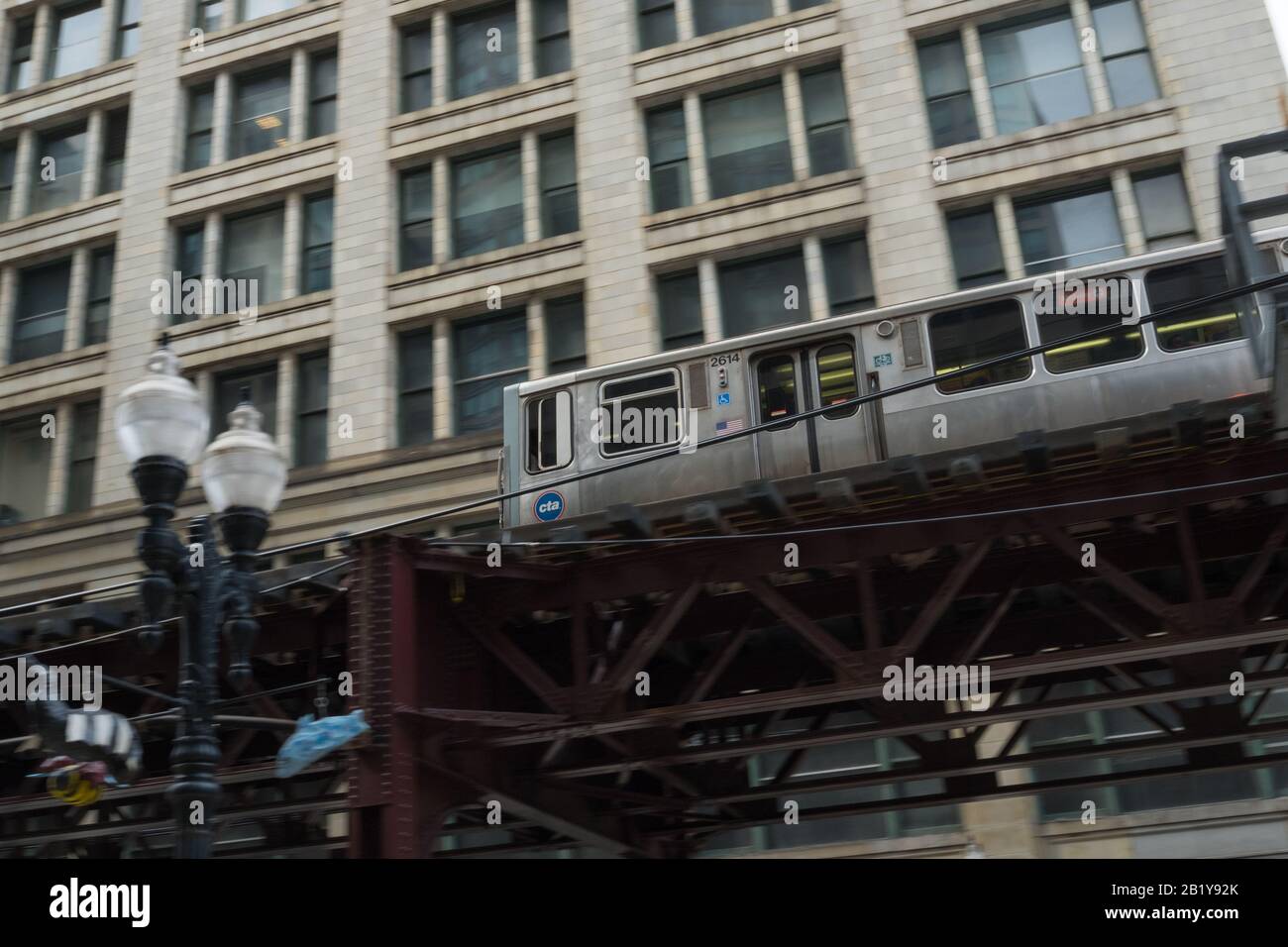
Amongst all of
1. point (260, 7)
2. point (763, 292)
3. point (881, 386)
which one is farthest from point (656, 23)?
point (881, 386)

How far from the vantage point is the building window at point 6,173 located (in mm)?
35156

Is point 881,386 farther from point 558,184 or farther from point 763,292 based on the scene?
point 558,184

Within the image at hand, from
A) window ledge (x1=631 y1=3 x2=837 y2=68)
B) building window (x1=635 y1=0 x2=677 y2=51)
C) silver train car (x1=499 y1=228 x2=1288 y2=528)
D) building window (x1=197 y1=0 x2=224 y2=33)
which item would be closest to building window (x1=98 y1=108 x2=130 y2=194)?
building window (x1=197 y1=0 x2=224 y2=33)

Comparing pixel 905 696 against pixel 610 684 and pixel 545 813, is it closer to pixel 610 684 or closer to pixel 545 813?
pixel 610 684

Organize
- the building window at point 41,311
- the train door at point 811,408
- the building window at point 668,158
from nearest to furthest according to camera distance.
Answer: the train door at point 811,408 → the building window at point 668,158 → the building window at point 41,311

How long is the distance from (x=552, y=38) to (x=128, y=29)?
1262 centimetres

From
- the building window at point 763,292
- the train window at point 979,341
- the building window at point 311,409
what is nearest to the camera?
the train window at point 979,341

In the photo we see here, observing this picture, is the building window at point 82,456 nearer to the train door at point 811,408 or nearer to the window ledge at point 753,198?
the window ledge at point 753,198

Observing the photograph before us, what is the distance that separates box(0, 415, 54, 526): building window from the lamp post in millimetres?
22885

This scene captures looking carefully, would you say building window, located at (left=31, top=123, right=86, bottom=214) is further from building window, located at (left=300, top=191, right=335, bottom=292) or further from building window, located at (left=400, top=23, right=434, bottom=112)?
building window, located at (left=400, top=23, right=434, bottom=112)

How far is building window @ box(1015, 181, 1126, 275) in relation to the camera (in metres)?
25.8

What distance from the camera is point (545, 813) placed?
17.6 m

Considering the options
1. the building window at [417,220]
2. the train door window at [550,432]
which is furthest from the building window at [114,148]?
the train door window at [550,432]

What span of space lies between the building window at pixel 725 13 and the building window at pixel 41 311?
17.2m
